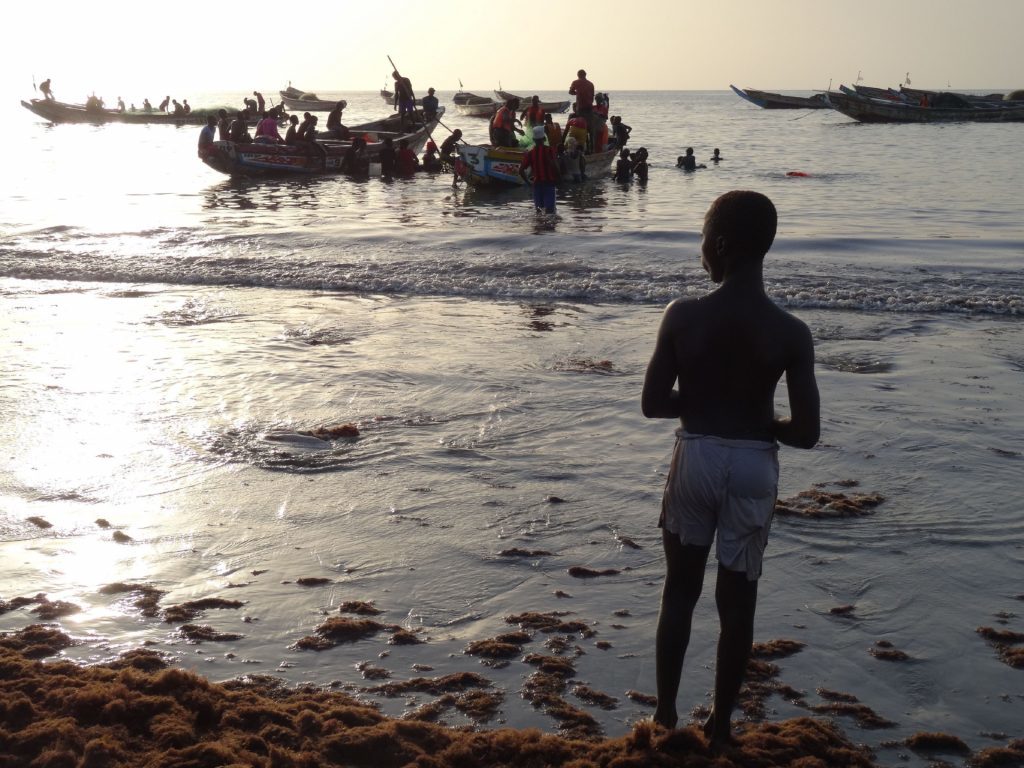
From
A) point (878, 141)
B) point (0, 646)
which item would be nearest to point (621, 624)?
point (0, 646)

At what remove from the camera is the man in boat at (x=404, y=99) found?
3148cm

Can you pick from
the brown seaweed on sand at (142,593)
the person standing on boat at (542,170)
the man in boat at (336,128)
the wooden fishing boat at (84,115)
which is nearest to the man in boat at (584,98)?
the person standing on boat at (542,170)

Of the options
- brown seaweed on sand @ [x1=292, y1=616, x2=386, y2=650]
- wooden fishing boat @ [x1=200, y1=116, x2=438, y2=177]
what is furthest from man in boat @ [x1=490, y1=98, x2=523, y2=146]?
brown seaweed on sand @ [x1=292, y1=616, x2=386, y2=650]

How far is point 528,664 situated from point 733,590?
98cm

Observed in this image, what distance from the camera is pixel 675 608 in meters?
2.96

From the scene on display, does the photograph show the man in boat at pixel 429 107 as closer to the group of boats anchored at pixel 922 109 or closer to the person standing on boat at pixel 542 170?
the person standing on boat at pixel 542 170

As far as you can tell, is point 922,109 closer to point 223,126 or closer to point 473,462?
point 223,126

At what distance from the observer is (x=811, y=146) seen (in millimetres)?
44844

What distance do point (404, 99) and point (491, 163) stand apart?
9.19m

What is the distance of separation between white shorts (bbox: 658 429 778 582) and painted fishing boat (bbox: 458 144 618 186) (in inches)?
851

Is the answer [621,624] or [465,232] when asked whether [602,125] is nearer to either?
[465,232]

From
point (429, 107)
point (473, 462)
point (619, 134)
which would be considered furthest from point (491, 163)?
point (473, 462)

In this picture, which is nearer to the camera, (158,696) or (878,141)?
(158,696)

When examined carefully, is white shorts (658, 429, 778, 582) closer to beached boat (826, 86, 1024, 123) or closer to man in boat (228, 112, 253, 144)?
man in boat (228, 112, 253, 144)
